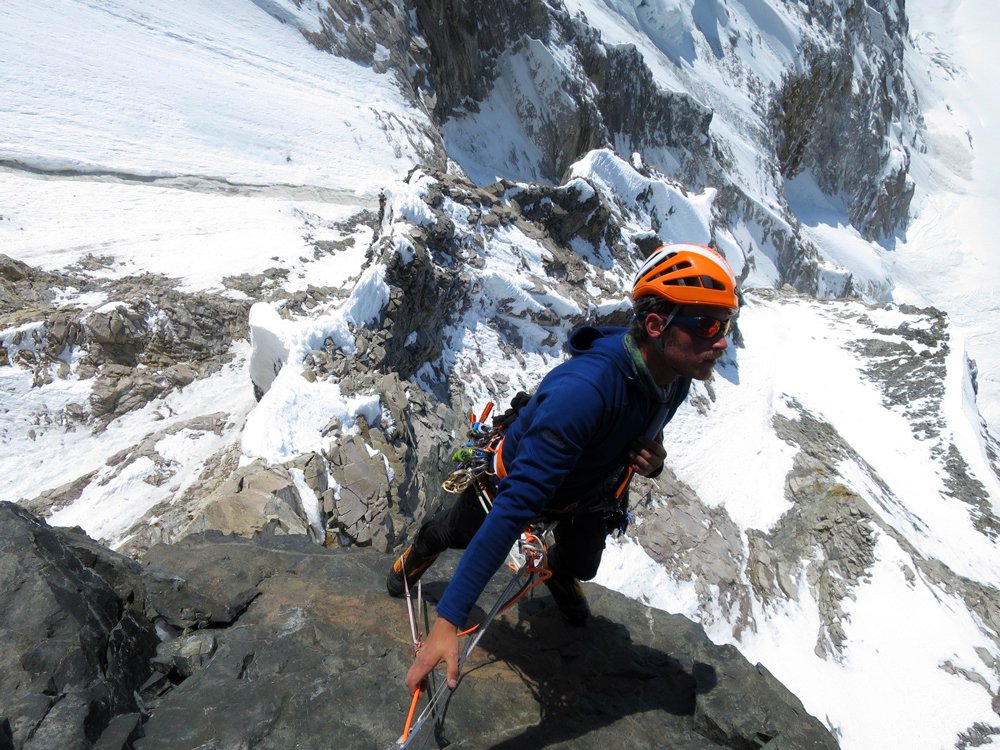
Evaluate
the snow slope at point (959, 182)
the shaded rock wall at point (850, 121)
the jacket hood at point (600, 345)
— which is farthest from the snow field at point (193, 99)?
the snow slope at point (959, 182)

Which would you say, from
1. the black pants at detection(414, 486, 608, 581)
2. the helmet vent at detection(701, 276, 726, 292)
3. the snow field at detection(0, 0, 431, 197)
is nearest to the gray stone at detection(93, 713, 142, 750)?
the black pants at detection(414, 486, 608, 581)

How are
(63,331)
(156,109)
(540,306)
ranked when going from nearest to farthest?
1. (63,331)
2. (540,306)
3. (156,109)

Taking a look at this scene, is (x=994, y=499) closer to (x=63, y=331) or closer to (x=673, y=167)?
(x=63, y=331)

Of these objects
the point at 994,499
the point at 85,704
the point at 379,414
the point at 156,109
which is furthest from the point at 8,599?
the point at 156,109

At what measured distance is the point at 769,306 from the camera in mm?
24516

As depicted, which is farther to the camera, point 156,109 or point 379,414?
point 156,109

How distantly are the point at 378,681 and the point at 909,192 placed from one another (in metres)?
62.9

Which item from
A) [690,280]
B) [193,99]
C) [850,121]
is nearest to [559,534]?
[690,280]

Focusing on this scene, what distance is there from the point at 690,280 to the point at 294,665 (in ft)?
9.91

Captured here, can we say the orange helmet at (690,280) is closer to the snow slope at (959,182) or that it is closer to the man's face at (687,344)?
the man's face at (687,344)

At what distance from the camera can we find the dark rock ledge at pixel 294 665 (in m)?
2.44

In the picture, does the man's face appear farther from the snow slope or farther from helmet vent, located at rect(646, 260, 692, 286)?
the snow slope

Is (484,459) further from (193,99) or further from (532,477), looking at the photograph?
(193,99)

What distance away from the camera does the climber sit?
2.26 metres
